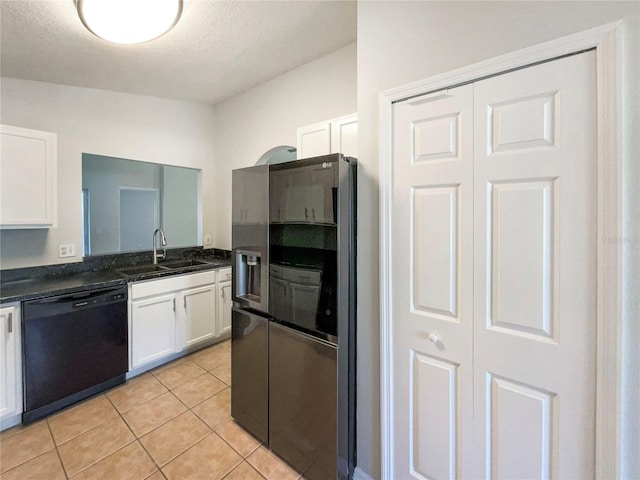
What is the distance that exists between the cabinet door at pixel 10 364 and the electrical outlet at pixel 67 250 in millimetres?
829

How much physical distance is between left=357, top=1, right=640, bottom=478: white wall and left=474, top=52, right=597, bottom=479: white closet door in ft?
0.34

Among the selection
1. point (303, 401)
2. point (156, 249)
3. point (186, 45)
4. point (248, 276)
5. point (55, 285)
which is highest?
point (186, 45)

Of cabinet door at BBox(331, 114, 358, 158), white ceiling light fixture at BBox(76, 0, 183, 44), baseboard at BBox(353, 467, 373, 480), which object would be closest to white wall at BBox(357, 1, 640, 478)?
baseboard at BBox(353, 467, 373, 480)

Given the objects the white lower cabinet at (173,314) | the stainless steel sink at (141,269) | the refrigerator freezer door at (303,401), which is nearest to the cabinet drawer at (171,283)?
the white lower cabinet at (173,314)

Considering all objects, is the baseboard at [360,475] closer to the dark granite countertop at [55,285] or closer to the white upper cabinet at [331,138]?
the white upper cabinet at [331,138]

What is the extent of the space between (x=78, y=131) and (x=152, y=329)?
199cm

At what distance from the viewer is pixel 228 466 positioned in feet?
5.64

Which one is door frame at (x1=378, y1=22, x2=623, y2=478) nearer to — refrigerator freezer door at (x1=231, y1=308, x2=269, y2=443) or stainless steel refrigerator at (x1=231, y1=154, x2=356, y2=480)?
stainless steel refrigerator at (x1=231, y1=154, x2=356, y2=480)

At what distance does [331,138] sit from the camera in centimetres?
203

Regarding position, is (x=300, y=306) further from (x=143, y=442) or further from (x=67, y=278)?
(x=67, y=278)

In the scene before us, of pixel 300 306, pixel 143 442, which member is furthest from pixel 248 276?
pixel 143 442

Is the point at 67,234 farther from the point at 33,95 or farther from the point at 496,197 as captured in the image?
the point at 496,197

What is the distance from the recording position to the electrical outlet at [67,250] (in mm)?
2613

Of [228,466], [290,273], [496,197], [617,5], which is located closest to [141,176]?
[290,273]
